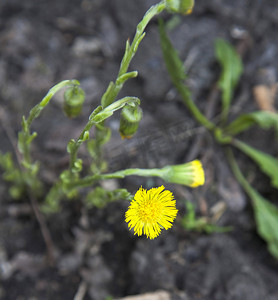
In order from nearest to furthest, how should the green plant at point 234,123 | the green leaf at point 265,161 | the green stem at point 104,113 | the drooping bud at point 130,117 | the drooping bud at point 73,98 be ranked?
1. the green stem at point 104,113
2. the drooping bud at point 130,117
3. the drooping bud at point 73,98
4. the green plant at point 234,123
5. the green leaf at point 265,161

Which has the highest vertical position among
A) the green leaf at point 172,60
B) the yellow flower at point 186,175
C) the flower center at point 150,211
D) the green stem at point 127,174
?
the green leaf at point 172,60

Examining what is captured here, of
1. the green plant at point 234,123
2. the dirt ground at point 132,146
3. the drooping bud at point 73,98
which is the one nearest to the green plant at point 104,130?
the drooping bud at point 73,98

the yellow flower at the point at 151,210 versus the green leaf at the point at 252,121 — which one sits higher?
the green leaf at the point at 252,121

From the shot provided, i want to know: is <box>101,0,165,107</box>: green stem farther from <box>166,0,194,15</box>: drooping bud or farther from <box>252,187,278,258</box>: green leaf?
<box>252,187,278,258</box>: green leaf

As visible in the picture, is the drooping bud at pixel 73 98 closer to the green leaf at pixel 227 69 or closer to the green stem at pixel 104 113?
the green stem at pixel 104 113

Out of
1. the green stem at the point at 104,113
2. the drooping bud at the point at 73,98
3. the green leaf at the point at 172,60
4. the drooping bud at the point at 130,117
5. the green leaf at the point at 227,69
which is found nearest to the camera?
the green stem at the point at 104,113

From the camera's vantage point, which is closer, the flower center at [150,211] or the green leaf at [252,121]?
the flower center at [150,211]

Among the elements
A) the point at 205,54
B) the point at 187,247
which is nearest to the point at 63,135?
the point at 187,247

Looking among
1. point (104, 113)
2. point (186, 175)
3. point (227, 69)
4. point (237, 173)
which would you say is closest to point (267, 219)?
point (237, 173)
